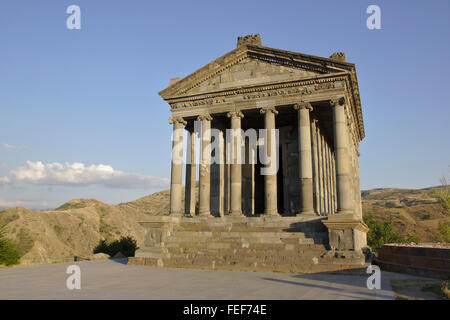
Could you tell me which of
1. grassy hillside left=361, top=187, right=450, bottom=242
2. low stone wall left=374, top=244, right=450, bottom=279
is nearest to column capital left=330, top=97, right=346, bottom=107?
low stone wall left=374, top=244, right=450, bottom=279

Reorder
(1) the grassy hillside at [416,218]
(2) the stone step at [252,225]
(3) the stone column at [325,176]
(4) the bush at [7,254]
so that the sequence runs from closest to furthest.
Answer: (4) the bush at [7,254] < (2) the stone step at [252,225] < (3) the stone column at [325,176] < (1) the grassy hillside at [416,218]

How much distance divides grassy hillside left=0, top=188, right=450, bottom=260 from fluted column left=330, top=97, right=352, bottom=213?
31.4 m

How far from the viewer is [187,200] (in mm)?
25812

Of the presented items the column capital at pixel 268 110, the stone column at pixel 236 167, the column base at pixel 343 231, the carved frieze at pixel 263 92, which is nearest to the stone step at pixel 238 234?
the column base at pixel 343 231

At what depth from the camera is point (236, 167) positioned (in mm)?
22625

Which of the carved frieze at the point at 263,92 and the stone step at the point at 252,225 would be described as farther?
the carved frieze at the point at 263,92

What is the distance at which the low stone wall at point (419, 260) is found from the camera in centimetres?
1273

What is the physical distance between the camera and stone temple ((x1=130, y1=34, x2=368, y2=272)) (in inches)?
660

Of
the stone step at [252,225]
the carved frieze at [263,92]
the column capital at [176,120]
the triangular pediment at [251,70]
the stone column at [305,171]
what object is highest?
the triangular pediment at [251,70]

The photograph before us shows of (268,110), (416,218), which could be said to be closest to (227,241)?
(268,110)

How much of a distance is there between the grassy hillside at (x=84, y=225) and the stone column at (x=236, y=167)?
1302 inches

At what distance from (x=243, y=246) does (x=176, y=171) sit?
7825mm

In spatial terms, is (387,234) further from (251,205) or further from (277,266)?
(277,266)

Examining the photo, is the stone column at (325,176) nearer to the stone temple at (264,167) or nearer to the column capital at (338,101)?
the stone temple at (264,167)
